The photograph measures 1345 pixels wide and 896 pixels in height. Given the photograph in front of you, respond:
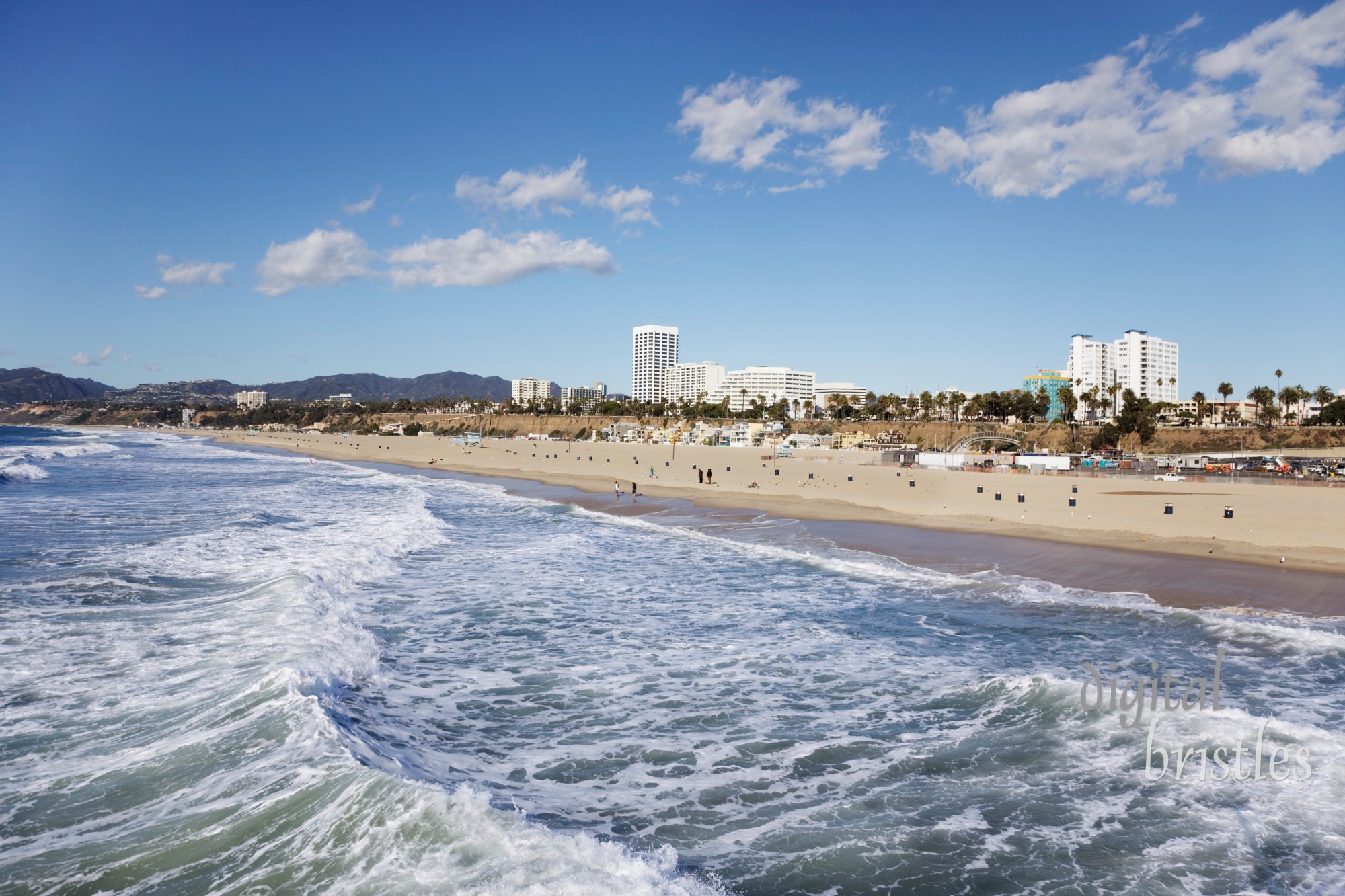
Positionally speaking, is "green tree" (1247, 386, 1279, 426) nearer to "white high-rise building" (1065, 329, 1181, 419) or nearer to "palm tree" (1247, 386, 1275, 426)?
"palm tree" (1247, 386, 1275, 426)

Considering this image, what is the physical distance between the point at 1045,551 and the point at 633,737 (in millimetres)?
14517

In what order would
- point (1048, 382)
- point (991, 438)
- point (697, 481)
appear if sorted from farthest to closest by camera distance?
point (1048, 382)
point (991, 438)
point (697, 481)

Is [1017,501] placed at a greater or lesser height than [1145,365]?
lesser

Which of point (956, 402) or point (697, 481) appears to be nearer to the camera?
point (697, 481)

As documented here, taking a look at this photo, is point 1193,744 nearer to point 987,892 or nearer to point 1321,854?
point 1321,854

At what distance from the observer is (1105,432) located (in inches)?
2785

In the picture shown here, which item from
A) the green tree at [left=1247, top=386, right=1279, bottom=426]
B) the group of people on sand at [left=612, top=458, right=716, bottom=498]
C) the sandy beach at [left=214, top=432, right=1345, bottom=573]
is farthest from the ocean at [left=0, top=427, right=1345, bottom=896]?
the green tree at [left=1247, top=386, right=1279, bottom=426]

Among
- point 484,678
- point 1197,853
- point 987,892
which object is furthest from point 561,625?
point 1197,853

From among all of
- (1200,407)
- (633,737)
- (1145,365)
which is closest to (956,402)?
(1200,407)

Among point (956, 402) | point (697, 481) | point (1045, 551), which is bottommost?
point (1045, 551)

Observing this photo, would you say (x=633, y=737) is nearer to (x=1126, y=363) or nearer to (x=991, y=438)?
(x=991, y=438)

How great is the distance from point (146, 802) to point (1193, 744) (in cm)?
A: 910

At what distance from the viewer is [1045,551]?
1792cm

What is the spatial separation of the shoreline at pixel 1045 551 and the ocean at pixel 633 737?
145cm
